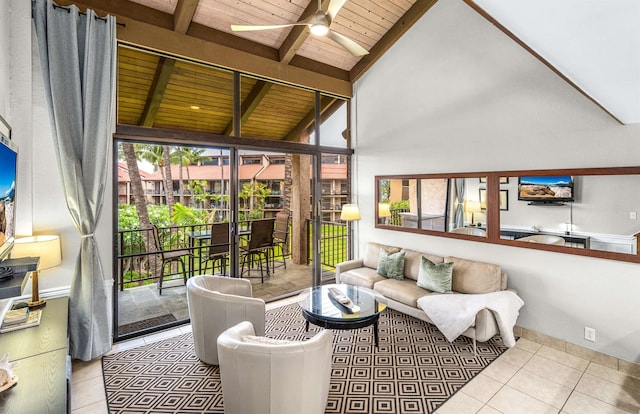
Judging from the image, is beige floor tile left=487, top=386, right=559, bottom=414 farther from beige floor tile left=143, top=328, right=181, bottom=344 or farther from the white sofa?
beige floor tile left=143, top=328, right=181, bottom=344

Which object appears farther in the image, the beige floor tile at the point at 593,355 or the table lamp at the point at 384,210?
the table lamp at the point at 384,210

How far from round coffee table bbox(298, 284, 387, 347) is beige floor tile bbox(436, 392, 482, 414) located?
0.89 metres

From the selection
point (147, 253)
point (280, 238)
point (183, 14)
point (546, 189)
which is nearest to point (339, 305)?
point (280, 238)

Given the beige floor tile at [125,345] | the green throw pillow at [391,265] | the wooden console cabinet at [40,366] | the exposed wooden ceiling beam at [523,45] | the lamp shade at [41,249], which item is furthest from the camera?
the green throw pillow at [391,265]

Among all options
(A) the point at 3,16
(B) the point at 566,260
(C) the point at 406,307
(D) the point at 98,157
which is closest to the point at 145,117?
(D) the point at 98,157

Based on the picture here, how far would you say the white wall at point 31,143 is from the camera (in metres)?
2.75

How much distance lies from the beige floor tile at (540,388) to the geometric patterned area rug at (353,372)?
294mm

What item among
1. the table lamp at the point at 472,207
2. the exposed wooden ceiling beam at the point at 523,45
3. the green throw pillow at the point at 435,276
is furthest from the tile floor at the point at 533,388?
the exposed wooden ceiling beam at the point at 523,45

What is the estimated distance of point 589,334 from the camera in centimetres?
307

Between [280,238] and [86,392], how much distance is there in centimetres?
296

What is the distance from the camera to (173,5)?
3521 millimetres

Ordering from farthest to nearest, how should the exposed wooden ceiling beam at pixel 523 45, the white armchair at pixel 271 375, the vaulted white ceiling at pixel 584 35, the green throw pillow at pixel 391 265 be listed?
the green throw pillow at pixel 391 265, the white armchair at pixel 271 375, the exposed wooden ceiling beam at pixel 523 45, the vaulted white ceiling at pixel 584 35

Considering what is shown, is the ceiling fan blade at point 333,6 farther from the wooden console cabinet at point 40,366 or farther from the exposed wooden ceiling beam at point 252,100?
the wooden console cabinet at point 40,366

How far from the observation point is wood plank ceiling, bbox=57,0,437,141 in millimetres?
3469
